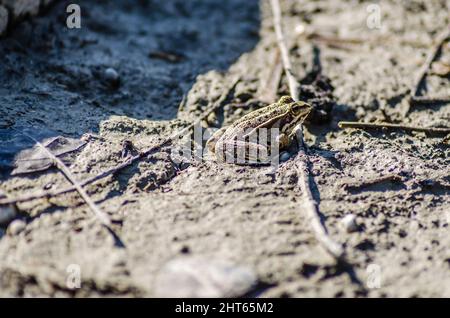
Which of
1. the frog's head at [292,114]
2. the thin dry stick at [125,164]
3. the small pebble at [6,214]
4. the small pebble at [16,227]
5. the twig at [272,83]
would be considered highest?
the twig at [272,83]

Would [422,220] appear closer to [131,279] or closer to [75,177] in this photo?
[131,279]

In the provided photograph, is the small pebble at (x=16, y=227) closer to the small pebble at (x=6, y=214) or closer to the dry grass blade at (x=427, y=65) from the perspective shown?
the small pebble at (x=6, y=214)

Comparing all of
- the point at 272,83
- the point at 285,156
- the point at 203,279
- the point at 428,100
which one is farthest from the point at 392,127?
the point at 203,279

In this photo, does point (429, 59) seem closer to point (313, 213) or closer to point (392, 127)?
point (392, 127)

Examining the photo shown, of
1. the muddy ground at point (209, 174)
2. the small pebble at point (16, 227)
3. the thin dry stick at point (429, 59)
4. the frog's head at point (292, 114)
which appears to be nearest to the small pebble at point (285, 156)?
the muddy ground at point (209, 174)

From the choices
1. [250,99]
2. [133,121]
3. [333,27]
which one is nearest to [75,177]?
[133,121]

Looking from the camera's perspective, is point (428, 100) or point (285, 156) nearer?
point (285, 156)
